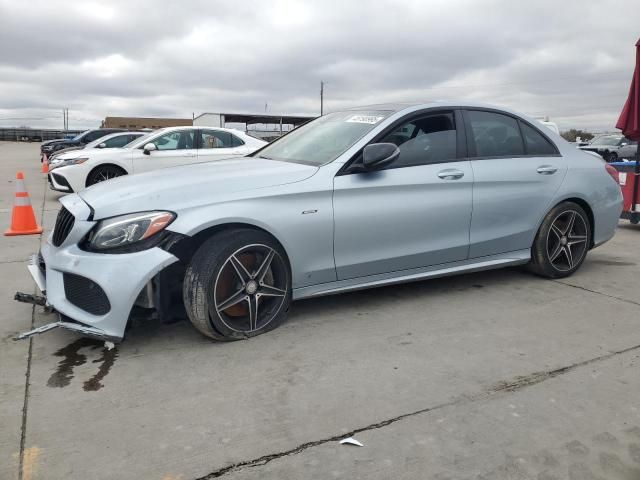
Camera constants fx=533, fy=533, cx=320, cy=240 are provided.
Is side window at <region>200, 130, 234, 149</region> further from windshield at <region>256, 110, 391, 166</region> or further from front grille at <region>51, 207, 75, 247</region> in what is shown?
front grille at <region>51, 207, 75, 247</region>

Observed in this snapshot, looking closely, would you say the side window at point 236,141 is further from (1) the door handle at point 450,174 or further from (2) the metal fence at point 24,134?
(2) the metal fence at point 24,134

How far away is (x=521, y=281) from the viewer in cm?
473

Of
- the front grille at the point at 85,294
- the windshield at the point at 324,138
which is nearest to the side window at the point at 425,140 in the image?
the windshield at the point at 324,138

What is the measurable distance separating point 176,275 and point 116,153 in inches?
305

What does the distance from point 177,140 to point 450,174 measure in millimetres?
7578

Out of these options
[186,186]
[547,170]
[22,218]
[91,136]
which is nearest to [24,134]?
[91,136]

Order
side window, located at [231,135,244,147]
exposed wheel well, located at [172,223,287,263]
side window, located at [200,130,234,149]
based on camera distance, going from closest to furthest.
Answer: exposed wheel well, located at [172,223,287,263] < side window, located at [200,130,234,149] < side window, located at [231,135,244,147]

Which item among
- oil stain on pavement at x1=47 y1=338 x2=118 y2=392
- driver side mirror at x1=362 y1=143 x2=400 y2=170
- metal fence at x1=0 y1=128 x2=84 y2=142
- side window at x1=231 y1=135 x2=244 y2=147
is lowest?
oil stain on pavement at x1=47 y1=338 x2=118 y2=392

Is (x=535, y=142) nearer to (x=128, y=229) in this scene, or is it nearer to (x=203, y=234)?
(x=203, y=234)

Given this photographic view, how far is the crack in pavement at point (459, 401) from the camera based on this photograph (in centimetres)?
215

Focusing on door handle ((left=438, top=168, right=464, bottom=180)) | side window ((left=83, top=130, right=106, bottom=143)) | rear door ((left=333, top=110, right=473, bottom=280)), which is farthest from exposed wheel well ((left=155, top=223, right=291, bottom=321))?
side window ((left=83, top=130, right=106, bottom=143))

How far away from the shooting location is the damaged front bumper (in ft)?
9.73

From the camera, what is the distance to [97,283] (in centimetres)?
297

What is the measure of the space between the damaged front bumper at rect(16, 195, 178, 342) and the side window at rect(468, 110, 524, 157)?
261cm
